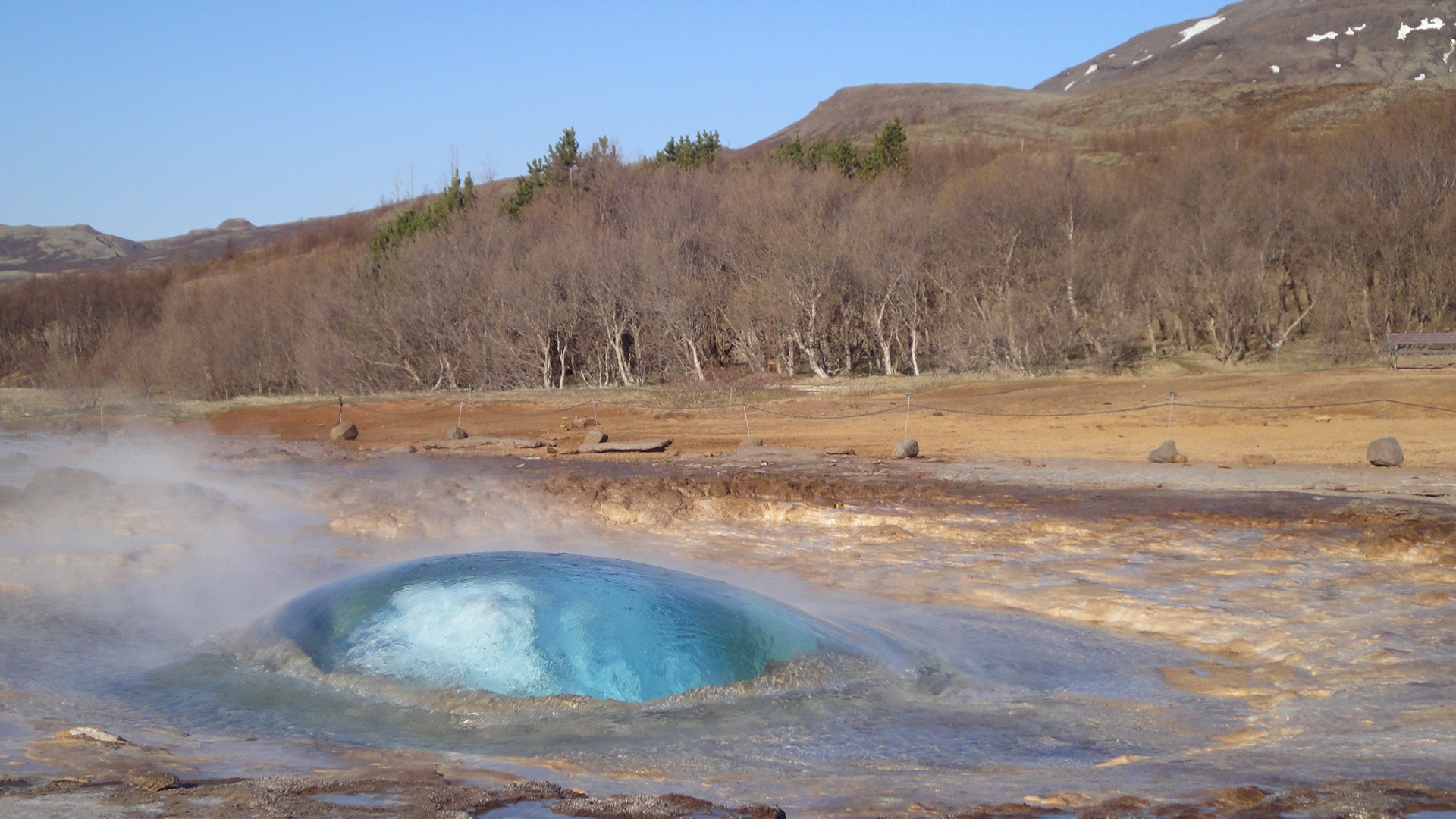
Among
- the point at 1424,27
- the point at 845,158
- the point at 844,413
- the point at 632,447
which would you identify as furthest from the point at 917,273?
the point at 1424,27

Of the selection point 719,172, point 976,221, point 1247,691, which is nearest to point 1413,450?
point 1247,691

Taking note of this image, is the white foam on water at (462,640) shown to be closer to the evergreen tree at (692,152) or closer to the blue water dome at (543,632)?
the blue water dome at (543,632)

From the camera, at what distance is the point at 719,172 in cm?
4872

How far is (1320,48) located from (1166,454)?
439ft

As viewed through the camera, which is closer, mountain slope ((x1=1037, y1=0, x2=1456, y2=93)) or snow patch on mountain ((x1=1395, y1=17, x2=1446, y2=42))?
mountain slope ((x1=1037, y1=0, x2=1456, y2=93))

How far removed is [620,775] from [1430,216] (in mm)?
39774

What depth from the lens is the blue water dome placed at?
637 cm

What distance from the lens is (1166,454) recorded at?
17797mm

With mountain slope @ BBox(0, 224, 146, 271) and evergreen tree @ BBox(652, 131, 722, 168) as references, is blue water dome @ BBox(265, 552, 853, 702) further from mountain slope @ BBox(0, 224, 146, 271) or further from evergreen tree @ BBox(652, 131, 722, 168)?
mountain slope @ BBox(0, 224, 146, 271)

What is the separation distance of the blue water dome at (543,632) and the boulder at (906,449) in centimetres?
1261

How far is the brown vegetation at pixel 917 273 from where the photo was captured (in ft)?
119

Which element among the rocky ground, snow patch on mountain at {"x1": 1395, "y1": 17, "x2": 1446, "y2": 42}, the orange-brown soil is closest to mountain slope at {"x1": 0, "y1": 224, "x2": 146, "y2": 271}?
the orange-brown soil

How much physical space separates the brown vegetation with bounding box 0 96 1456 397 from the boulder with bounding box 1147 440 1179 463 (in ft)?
55.2

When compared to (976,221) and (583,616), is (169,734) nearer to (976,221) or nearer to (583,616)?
(583,616)
